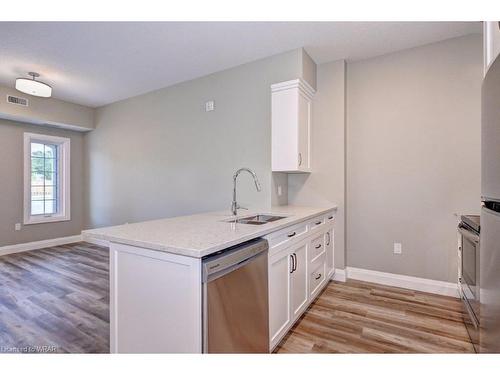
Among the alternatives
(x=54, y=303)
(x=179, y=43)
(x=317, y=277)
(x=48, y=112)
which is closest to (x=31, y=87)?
(x=48, y=112)

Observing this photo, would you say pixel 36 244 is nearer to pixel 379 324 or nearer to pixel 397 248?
pixel 379 324

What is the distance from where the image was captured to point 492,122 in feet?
3.33

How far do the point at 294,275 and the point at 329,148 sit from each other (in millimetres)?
1691

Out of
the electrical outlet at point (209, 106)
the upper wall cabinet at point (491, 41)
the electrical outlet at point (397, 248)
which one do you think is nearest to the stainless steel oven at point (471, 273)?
the electrical outlet at point (397, 248)

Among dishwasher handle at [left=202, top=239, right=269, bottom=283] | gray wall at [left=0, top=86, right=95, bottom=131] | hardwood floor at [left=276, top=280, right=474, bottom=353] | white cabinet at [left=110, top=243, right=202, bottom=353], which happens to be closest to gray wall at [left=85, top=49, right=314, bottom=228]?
gray wall at [left=0, top=86, right=95, bottom=131]

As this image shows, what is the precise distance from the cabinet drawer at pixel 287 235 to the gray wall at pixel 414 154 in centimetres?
126

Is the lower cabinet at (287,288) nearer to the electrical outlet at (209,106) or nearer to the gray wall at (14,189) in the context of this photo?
the electrical outlet at (209,106)

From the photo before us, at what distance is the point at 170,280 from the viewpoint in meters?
1.21

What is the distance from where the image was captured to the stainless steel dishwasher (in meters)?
1.16

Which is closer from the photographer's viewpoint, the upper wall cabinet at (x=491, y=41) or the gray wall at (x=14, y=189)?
the upper wall cabinet at (x=491, y=41)

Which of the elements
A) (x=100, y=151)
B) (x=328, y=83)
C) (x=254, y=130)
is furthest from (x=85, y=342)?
(x=100, y=151)

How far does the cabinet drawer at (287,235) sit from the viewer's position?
1653 millimetres

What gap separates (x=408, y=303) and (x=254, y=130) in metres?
2.35
